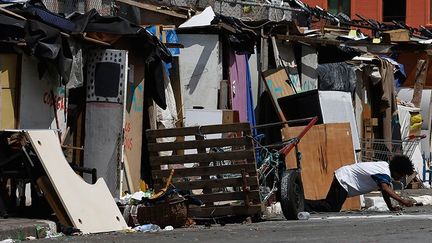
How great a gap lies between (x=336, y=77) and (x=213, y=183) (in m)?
9.62

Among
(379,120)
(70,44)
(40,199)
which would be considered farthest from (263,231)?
(379,120)

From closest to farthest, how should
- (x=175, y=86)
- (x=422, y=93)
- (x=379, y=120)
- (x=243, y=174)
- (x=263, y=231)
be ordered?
(x=263, y=231) → (x=243, y=174) → (x=175, y=86) → (x=379, y=120) → (x=422, y=93)

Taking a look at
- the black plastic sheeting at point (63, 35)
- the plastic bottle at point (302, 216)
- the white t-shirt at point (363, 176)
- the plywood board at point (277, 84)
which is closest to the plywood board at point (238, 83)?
the plywood board at point (277, 84)

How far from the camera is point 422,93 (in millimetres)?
28969

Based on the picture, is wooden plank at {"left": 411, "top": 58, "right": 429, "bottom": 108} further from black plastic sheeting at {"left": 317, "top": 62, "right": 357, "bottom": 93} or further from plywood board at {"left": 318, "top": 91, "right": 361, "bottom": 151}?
plywood board at {"left": 318, "top": 91, "right": 361, "bottom": 151}

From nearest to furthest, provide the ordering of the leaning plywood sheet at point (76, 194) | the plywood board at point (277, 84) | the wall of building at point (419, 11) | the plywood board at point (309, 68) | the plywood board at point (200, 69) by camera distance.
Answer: the leaning plywood sheet at point (76, 194)
the plywood board at point (200, 69)
the plywood board at point (277, 84)
the plywood board at point (309, 68)
the wall of building at point (419, 11)

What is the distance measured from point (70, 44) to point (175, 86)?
3353 millimetres

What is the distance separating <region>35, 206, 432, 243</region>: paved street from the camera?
10.6 meters

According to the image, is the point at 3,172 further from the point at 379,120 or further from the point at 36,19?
the point at 379,120

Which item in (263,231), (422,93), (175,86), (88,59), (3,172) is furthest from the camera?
(422,93)

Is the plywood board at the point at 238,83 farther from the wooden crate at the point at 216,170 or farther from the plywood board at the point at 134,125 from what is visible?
the wooden crate at the point at 216,170

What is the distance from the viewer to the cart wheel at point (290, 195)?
46.3 feet

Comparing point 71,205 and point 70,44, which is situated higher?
point 70,44

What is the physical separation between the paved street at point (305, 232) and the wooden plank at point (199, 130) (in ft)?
4.33
